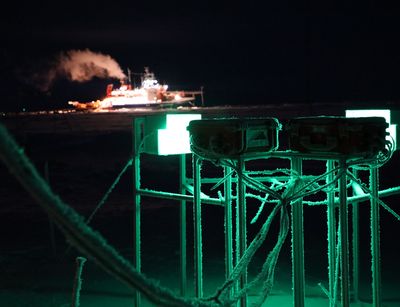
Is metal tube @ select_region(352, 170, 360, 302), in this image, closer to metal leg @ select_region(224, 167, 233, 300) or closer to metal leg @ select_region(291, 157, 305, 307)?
metal leg @ select_region(224, 167, 233, 300)

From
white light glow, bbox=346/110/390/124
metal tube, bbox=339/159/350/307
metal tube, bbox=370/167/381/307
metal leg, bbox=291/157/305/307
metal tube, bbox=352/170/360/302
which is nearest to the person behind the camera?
metal tube, bbox=339/159/350/307

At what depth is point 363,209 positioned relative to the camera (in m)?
12.6

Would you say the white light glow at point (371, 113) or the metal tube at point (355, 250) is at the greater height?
the white light glow at point (371, 113)

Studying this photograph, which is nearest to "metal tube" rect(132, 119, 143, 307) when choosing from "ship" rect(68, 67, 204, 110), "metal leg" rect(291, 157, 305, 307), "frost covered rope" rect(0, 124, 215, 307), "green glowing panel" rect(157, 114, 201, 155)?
"green glowing panel" rect(157, 114, 201, 155)

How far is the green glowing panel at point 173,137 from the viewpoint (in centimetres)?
592

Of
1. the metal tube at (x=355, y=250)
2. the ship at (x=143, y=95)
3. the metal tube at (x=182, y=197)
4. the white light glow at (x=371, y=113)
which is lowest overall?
the metal tube at (x=355, y=250)

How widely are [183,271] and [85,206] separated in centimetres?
699

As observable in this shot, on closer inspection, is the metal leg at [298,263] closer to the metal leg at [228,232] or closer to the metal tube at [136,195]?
the metal leg at [228,232]

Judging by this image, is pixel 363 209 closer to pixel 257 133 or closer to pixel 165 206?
pixel 165 206

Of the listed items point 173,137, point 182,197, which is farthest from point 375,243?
point 173,137

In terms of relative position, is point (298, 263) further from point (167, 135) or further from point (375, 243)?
point (167, 135)

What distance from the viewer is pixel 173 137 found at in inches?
235

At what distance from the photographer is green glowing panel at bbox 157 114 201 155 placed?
5.92 meters

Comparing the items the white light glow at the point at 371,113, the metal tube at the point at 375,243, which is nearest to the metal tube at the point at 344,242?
the metal tube at the point at 375,243
